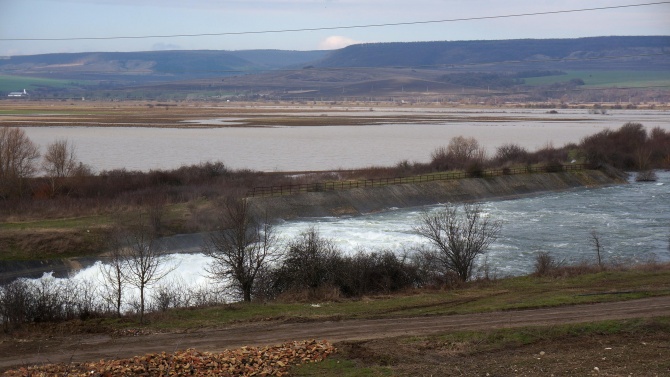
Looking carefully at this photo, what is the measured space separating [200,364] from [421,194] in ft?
142

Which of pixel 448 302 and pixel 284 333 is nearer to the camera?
pixel 284 333

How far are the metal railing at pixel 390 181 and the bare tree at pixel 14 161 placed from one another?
50.4ft

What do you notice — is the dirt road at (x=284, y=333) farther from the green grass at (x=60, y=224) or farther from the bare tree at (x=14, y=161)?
the bare tree at (x=14, y=161)

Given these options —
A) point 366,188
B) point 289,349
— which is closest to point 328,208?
point 366,188

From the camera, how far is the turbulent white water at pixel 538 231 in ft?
112

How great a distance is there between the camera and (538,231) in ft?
141

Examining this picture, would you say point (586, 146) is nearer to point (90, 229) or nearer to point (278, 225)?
point (278, 225)

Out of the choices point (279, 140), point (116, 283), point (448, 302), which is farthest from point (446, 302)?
point (279, 140)

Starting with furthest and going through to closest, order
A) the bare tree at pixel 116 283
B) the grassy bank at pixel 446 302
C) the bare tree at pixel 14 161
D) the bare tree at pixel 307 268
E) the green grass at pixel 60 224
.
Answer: the bare tree at pixel 14 161 → the green grass at pixel 60 224 → the bare tree at pixel 307 268 → the bare tree at pixel 116 283 → the grassy bank at pixel 446 302

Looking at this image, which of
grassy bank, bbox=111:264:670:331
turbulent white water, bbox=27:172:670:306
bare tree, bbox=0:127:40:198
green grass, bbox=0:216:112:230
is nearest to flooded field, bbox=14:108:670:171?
bare tree, bbox=0:127:40:198

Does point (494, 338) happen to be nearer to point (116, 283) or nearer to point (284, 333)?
point (284, 333)

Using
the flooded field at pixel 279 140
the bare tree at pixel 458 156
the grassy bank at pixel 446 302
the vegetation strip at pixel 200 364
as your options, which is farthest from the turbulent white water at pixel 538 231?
the flooded field at pixel 279 140

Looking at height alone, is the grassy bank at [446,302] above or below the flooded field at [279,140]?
above

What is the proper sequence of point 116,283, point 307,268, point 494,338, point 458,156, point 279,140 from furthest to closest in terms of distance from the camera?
point 279,140 → point 458,156 → point 116,283 → point 307,268 → point 494,338
